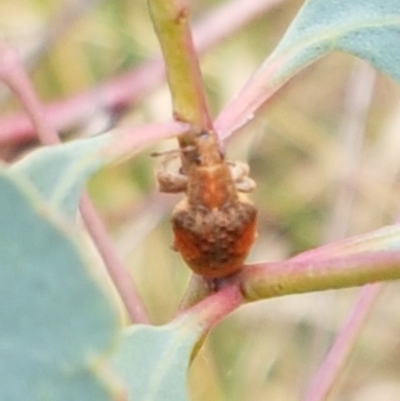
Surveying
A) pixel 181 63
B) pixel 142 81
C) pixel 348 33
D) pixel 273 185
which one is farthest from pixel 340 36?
pixel 273 185

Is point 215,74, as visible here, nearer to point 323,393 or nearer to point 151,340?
point 323,393

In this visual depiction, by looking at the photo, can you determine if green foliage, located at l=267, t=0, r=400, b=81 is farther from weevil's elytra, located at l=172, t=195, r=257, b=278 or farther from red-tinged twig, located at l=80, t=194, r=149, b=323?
red-tinged twig, located at l=80, t=194, r=149, b=323

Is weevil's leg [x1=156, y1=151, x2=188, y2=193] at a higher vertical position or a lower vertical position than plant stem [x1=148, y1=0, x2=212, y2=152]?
lower

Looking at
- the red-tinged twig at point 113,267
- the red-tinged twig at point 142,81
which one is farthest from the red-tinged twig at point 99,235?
the red-tinged twig at point 142,81

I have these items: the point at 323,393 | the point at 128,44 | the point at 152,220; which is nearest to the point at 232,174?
the point at 323,393

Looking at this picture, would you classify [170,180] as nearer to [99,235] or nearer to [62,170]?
[62,170]

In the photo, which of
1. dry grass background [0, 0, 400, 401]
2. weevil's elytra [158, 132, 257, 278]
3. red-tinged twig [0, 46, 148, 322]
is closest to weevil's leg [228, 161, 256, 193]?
weevil's elytra [158, 132, 257, 278]
